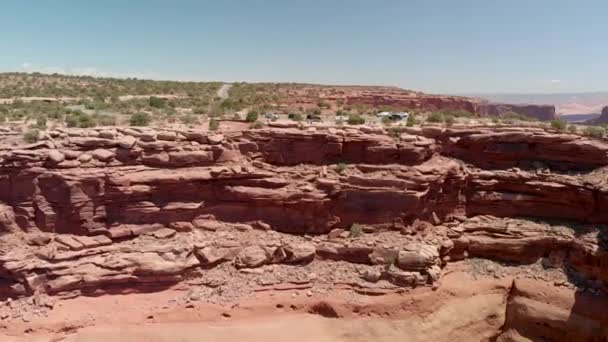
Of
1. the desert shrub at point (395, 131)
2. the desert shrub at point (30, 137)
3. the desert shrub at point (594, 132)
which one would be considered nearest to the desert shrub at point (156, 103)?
the desert shrub at point (30, 137)

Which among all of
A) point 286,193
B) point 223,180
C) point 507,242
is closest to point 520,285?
point 507,242

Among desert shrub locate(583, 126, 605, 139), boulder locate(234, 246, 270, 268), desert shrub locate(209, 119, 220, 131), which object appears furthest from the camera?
desert shrub locate(583, 126, 605, 139)

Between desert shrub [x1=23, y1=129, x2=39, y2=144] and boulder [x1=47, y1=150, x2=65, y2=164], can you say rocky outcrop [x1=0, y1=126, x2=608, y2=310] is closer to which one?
boulder [x1=47, y1=150, x2=65, y2=164]

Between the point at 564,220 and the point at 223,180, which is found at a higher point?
the point at 223,180

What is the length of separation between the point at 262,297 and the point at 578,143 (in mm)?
14608

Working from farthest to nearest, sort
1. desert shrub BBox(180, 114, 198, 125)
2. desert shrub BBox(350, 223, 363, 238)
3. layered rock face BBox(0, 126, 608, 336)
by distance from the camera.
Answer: desert shrub BBox(180, 114, 198, 125)
desert shrub BBox(350, 223, 363, 238)
layered rock face BBox(0, 126, 608, 336)

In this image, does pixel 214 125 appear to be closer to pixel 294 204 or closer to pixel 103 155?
pixel 103 155

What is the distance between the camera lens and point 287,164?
19.5 metres

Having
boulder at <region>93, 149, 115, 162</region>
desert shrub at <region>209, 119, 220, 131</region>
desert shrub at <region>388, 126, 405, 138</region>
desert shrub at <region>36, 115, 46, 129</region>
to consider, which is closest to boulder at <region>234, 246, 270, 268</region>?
desert shrub at <region>209, 119, 220, 131</region>

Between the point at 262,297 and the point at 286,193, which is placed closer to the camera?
the point at 262,297

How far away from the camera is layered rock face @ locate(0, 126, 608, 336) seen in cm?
1581

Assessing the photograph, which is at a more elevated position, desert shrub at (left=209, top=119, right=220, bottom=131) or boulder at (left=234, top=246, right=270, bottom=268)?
desert shrub at (left=209, top=119, right=220, bottom=131)

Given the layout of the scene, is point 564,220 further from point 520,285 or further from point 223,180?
point 223,180

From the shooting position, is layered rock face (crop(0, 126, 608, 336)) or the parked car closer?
layered rock face (crop(0, 126, 608, 336))
